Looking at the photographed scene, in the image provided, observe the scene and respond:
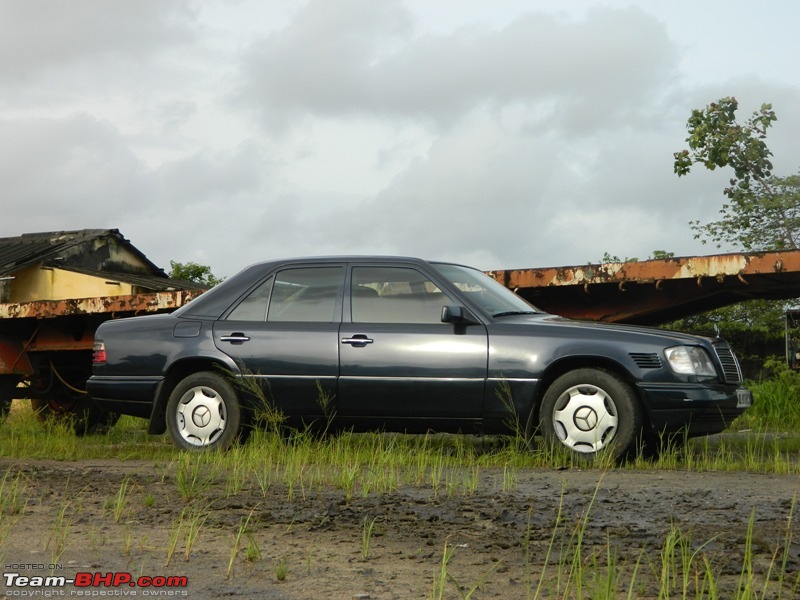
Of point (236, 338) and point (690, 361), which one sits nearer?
point (690, 361)

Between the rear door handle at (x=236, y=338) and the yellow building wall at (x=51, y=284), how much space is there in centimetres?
3198

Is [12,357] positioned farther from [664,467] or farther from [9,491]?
[664,467]

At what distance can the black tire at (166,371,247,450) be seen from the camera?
8.75 metres

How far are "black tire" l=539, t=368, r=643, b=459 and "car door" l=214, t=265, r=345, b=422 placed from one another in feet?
5.54

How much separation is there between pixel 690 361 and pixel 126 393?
14.7 feet

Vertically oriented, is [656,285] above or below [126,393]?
above

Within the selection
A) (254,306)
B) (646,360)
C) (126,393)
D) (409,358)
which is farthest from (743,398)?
(126,393)

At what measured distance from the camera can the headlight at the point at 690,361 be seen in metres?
8.00

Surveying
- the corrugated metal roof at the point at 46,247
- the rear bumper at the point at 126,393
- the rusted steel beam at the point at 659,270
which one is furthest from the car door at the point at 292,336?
the corrugated metal roof at the point at 46,247

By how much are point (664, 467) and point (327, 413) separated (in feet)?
8.31

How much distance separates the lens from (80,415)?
12.8 m

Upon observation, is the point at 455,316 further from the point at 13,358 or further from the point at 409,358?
the point at 13,358

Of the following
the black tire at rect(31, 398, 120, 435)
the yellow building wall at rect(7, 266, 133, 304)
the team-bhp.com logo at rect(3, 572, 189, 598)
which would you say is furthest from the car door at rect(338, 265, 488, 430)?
the yellow building wall at rect(7, 266, 133, 304)

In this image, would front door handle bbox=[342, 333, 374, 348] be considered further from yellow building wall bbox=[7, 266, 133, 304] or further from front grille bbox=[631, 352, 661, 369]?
yellow building wall bbox=[7, 266, 133, 304]
